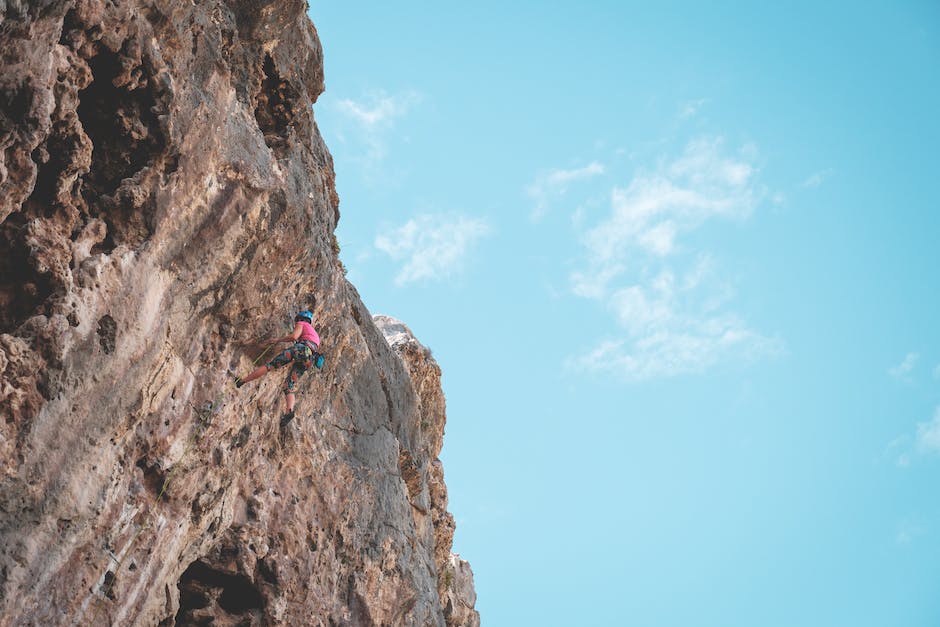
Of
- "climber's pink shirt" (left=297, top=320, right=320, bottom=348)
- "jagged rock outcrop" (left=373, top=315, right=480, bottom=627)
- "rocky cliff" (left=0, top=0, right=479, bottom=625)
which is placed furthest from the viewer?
"jagged rock outcrop" (left=373, top=315, right=480, bottom=627)

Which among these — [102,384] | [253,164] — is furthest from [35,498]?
[253,164]

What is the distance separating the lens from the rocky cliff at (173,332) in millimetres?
8984

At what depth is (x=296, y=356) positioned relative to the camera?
13.5 meters

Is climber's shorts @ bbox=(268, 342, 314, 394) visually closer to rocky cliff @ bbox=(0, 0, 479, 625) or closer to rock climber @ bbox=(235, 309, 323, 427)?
rock climber @ bbox=(235, 309, 323, 427)

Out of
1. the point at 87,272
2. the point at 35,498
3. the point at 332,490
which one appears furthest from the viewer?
the point at 332,490

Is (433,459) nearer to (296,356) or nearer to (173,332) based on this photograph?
(296,356)

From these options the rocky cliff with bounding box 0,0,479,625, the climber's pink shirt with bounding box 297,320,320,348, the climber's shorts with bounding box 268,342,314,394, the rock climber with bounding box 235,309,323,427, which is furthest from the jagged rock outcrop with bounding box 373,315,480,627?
the climber's pink shirt with bounding box 297,320,320,348

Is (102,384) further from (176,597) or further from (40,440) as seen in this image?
(176,597)

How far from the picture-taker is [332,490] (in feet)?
50.0

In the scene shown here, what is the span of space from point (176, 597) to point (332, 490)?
4100 millimetres

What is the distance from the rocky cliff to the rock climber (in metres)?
0.26

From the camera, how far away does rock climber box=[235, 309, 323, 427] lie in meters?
13.2

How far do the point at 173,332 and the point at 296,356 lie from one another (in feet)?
8.69

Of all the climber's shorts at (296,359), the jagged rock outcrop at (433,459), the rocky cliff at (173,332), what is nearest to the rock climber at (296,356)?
the climber's shorts at (296,359)
